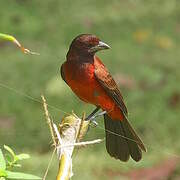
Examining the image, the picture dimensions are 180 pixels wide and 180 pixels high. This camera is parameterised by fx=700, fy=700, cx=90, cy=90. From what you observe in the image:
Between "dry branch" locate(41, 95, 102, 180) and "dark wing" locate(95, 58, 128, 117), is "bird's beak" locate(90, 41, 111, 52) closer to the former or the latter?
"dark wing" locate(95, 58, 128, 117)

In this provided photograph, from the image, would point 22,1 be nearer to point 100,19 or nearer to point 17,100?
point 100,19

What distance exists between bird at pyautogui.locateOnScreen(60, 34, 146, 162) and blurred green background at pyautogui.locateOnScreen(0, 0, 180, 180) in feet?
8.49

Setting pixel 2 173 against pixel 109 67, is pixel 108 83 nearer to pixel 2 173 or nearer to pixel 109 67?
pixel 2 173

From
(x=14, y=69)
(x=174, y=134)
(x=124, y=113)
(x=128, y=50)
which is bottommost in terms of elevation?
(x=124, y=113)

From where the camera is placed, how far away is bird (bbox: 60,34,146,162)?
105 inches

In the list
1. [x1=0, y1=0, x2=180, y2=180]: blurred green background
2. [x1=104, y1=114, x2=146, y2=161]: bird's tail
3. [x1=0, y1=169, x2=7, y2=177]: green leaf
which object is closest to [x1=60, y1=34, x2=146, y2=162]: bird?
[x1=104, y1=114, x2=146, y2=161]: bird's tail

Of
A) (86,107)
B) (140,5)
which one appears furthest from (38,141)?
(140,5)

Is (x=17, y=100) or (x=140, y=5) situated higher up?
(x=140, y=5)

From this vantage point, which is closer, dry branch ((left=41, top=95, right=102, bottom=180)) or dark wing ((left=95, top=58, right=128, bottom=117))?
dry branch ((left=41, top=95, right=102, bottom=180))

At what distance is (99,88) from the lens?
3125mm

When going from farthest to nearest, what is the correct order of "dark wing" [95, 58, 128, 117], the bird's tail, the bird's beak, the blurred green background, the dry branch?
1. the blurred green background
2. "dark wing" [95, 58, 128, 117]
3. the bird's beak
4. the bird's tail
5. the dry branch

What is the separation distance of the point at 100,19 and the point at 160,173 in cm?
512

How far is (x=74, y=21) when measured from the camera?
11555 millimetres

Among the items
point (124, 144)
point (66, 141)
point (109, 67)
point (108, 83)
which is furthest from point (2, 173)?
point (109, 67)
